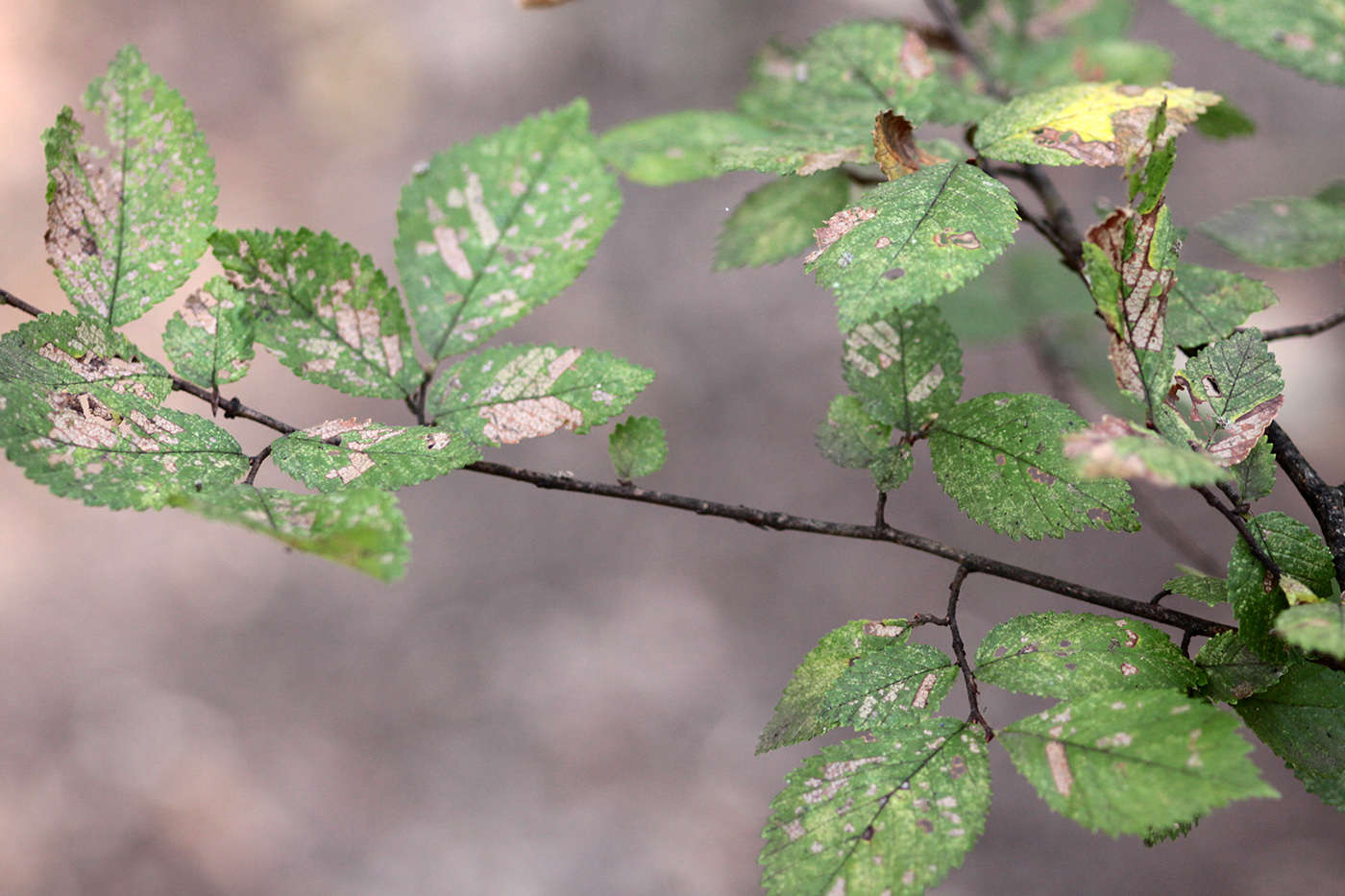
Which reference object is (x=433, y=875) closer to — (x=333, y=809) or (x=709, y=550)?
(x=333, y=809)

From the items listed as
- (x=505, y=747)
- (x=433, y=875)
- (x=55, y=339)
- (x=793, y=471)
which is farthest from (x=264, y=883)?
(x=55, y=339)

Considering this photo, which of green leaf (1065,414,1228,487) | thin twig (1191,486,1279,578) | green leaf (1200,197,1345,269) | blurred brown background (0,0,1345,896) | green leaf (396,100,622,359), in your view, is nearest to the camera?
green leaf (1065,414,1228,487)

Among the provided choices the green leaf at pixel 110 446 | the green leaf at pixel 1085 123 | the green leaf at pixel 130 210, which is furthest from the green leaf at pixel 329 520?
the green leaf at pixel 1085 123

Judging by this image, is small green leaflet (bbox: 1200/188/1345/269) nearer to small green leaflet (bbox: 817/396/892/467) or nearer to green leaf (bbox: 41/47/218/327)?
small green leaflet (bbox: 817/396/892/467)

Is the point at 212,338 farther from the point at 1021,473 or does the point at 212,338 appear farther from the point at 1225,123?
the point at 1225,123

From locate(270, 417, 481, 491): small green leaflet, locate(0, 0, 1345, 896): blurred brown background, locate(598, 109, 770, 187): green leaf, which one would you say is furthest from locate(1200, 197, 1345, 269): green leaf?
locate(0, 0, 1345, 896): blurred brown background

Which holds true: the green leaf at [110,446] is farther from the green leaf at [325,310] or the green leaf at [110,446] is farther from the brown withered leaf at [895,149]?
the brown withered leaf at [895,149]
